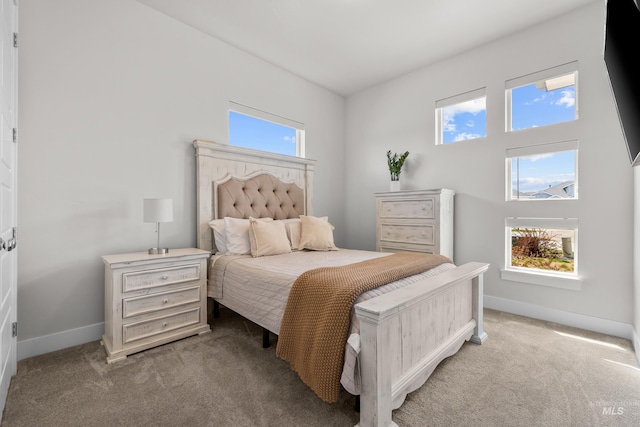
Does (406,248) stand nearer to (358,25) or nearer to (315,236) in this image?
(315,236)

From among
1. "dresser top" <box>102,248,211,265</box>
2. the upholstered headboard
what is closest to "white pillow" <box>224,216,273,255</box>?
the upholstered headboard

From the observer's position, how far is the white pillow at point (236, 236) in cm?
271

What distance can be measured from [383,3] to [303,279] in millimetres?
2447

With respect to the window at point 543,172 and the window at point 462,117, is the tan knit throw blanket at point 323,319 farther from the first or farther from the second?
the window at point 462,117

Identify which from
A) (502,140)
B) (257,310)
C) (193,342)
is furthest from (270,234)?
(502,140)

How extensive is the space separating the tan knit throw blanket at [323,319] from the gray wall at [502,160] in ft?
5.73

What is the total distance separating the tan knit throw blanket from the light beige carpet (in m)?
0.21

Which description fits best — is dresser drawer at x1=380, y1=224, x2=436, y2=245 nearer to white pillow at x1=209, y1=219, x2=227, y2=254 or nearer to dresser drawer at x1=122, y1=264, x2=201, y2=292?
white pillow at x1=209, y1=219, x2=227, y2=254

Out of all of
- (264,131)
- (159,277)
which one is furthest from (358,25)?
(159,277)

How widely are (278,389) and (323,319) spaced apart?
58 centimetres

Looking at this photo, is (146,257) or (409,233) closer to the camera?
(146,257)

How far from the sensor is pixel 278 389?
1.64 meters

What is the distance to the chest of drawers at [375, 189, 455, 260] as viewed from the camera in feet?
10.0

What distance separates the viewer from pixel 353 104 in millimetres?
4414
